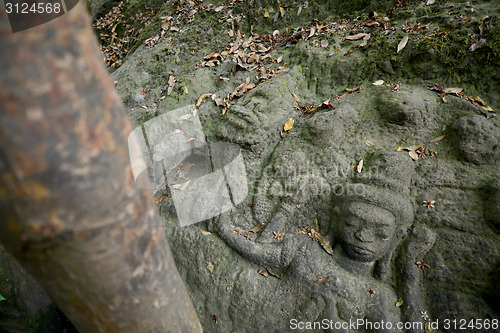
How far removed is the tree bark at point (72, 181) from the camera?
0.58 metres

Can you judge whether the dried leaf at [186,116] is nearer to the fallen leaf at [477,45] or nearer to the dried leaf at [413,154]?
the dried leaf at [413,154]

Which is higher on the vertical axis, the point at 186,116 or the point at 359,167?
the point at 186,116

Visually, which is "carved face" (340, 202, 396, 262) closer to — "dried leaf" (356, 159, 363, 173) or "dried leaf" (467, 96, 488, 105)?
"dried leaf" (356, 159, 363, 173)

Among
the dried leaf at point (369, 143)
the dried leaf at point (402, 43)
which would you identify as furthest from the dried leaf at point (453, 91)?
the dried leaf at point (369, 143)

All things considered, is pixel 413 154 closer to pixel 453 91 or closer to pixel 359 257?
pixel 453 91

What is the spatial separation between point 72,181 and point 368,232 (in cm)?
226

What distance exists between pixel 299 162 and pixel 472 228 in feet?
4.75

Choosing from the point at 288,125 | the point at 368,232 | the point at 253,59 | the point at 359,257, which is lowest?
the point at 359,257

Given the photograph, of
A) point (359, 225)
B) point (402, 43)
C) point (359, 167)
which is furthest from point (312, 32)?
point (359, 225)

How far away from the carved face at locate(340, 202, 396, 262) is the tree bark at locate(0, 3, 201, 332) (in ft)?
6.36

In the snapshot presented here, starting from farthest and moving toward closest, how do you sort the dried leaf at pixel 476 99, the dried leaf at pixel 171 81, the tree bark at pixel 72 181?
1. the dried leaf at pixel 171 81
2. the dried leaf at pixel 476 99
3. the tree bark at pixel 72 181

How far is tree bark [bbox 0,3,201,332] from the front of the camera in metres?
0.58

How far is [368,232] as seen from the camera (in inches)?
95.1

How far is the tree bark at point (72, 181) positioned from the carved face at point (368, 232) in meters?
Answer: 1.94
